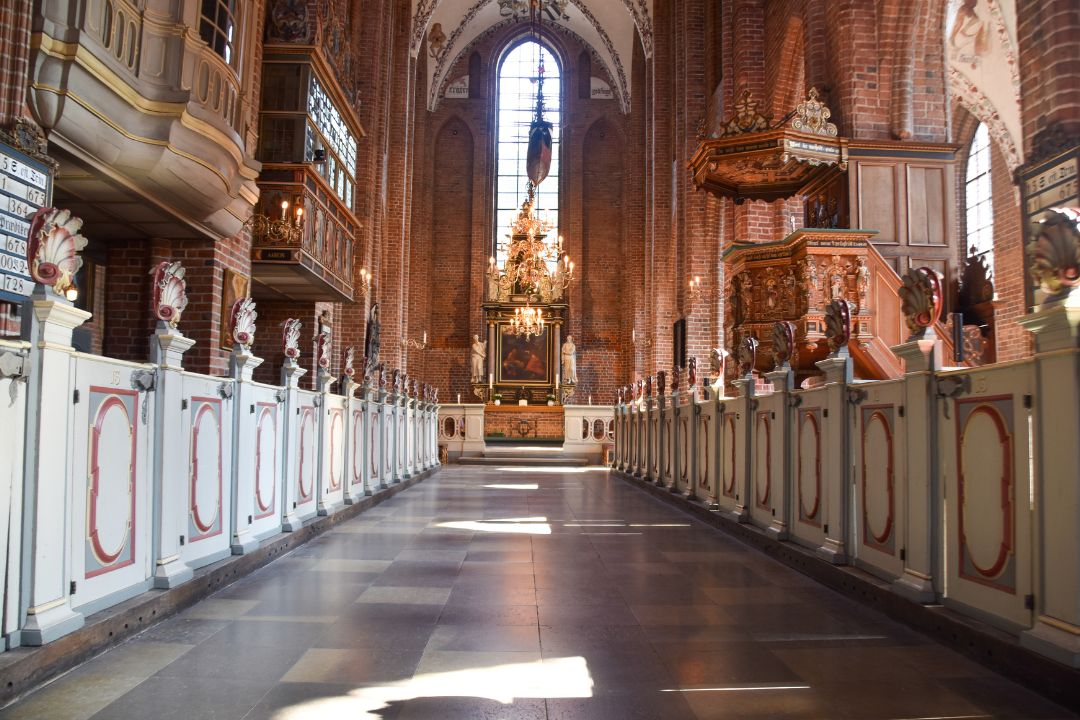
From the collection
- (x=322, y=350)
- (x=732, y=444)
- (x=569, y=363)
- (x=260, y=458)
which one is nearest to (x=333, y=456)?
(x=322, y=350)

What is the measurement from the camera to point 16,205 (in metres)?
5.30

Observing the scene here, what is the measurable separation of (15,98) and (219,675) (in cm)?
439

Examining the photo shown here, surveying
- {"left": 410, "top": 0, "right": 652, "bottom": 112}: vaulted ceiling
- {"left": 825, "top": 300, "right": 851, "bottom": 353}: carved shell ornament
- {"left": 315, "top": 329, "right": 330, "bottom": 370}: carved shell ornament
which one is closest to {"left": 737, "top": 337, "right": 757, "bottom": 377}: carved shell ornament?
{"left": 825, "top": 300, "right": 851, "bottom": 353}: carved shell ornament

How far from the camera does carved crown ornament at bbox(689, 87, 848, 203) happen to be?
1003cm

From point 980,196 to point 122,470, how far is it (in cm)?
2181

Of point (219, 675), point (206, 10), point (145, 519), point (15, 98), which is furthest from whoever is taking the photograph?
point (206, 10)

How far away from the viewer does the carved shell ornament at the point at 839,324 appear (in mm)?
4902

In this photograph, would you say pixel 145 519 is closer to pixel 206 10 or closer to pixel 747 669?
pixel 747 669

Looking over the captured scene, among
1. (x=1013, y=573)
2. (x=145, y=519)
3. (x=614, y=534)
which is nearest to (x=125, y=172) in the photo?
(x=145, y=519)

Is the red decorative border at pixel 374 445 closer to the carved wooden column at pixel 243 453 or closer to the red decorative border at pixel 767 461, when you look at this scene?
the carved wooden column at pixel 243 453

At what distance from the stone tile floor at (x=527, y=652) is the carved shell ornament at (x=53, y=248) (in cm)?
144

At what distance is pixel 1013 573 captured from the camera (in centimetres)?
308

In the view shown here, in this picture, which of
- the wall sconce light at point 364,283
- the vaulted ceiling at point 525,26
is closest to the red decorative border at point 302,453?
the wall sconce light at point 364,283

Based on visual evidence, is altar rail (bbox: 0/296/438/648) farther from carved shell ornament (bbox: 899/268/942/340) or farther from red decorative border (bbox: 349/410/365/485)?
carved shell ornament (bbox: 899/268/942/340)
